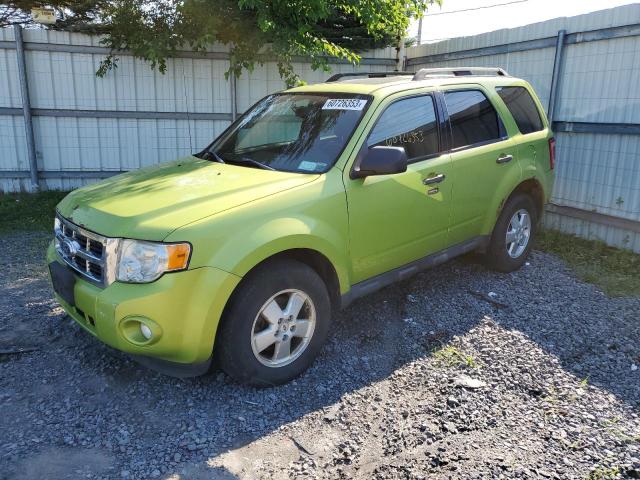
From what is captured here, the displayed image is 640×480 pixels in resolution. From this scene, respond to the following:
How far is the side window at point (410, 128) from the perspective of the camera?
408cm

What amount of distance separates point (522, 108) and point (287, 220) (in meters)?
3.30

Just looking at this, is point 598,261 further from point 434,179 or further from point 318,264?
point 318,264

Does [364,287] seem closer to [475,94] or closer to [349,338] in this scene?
[349,338]

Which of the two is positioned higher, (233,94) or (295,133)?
(233,94)

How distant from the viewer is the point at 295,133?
4.20 metres

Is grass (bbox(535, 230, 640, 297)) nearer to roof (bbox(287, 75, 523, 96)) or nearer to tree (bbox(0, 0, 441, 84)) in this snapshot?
roof (bbox(287, 75, 523, 96))

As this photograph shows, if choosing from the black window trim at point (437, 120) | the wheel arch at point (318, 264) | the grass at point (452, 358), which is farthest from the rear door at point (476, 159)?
the wheel arch at point (318, 264)

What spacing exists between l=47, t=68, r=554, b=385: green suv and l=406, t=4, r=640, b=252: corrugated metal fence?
1753 mm

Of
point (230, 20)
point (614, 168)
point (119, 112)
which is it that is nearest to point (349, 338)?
point (614, 168)

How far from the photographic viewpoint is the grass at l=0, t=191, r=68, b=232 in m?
7.55

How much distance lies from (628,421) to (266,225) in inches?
95.5

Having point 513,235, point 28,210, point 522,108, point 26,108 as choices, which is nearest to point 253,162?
point 513,235

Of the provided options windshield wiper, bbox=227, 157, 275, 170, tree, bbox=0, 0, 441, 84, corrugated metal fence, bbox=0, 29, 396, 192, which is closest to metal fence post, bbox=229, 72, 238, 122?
corrugated metal fence, bbox=0, 29, 396, 192

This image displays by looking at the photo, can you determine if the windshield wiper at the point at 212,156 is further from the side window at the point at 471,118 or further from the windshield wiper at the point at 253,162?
the side window at the point at 471,118
